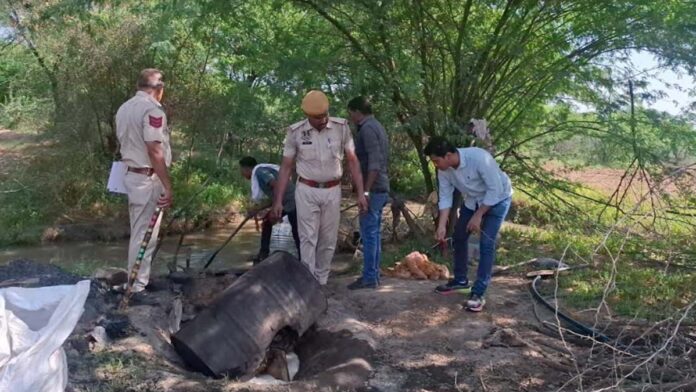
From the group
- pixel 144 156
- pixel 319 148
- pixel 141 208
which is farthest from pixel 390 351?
pixel 144 156

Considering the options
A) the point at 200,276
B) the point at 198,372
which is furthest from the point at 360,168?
the point at 198,372

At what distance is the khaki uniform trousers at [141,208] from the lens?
18.9 feet

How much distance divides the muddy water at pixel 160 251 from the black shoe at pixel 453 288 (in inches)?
157

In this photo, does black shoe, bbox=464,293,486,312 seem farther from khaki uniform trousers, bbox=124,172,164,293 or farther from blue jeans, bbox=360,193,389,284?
khaki uniform trousers, bbox=124,172,164,293

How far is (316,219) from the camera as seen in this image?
20.7 ft

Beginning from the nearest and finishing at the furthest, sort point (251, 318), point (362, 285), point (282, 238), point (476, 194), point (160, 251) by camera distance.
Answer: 1. point (251, 318)
2. point (476, 194)
3. point (362, 285)
4. point (282, 238)
5. point (160, 251)

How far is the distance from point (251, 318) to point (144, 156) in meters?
1.68

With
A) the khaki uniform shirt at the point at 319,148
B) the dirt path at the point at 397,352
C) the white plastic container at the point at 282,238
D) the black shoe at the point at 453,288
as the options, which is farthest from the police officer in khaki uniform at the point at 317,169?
the white plastic container at the point at 282,238

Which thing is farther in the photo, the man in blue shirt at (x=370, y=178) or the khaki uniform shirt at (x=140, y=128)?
the man in blue shirt at (x=370, y=178)

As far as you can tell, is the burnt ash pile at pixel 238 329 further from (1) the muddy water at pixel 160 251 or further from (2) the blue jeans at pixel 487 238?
(1) the muddy water at pixel 160 251

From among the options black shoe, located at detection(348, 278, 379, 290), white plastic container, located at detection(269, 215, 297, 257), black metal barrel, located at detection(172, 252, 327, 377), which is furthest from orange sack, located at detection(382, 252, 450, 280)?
white plastic container, located at detection(269, 215, 297, 257)

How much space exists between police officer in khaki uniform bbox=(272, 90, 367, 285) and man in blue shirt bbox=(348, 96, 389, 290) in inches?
7.8

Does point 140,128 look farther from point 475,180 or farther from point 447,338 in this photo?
point 447,338

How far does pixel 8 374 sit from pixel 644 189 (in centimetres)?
745
